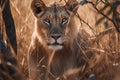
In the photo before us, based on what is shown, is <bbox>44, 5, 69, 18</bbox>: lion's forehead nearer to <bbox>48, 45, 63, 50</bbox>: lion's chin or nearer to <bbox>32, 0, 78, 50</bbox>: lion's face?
<bbox>32, 0, 78, 50</bbox>: lion's face

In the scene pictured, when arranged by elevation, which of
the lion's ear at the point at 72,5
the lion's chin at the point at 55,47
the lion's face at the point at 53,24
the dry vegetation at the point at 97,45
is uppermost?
the lion's ear at the point at 72,5

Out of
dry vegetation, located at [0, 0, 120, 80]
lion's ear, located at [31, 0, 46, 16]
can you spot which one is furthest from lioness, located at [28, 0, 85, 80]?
dry vegetation, located at [0, 0, 120, 80]

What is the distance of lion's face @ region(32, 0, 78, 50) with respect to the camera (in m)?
4.29

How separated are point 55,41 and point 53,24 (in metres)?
0.29

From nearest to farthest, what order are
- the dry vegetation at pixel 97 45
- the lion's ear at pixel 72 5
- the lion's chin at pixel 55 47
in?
the dry vegetation at pixel 97 45, the lion's chin at pixel 55 47, the lion's ear at pixel 72 5

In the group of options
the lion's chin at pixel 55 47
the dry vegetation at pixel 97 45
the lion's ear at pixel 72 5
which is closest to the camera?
the dry vegetation at pixel 97 45

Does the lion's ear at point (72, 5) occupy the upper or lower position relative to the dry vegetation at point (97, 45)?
upper

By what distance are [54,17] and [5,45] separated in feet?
1.88

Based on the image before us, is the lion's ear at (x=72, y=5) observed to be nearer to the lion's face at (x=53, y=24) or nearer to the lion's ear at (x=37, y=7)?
the lion's face at (x=53, y=24)

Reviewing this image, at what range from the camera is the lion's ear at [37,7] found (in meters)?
4.54

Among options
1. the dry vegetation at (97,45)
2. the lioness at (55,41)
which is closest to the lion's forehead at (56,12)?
the lioness at (55,41)

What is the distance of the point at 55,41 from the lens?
13.9 feet

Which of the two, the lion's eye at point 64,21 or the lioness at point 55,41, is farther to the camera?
the lion's eye at point 64,21

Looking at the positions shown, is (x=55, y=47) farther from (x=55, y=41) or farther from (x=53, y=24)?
(x=53, y=24)
